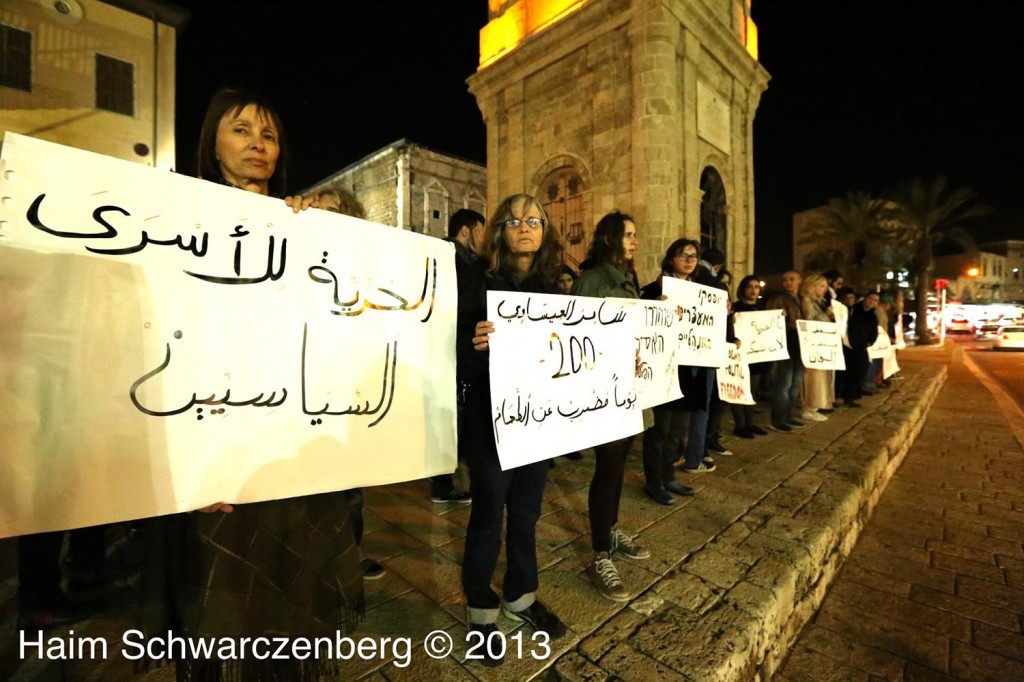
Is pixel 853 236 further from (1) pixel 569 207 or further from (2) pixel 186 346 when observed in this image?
(2) pixel 186 346

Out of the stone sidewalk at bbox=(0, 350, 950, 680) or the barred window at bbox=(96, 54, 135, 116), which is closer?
the stone sidewalk at bbox=(0, 350, 950, 680)

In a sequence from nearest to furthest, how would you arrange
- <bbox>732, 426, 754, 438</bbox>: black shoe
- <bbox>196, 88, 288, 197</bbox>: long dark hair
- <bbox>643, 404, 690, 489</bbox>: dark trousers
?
<bbox>196, 88, 288, 197</bbox>: long dark hair, <bbox>643, 404, 690, 489</bbox>: dark trousers, <bbox>732, 426, 754, 438</bbox>: black shoe

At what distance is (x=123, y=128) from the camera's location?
11.8m

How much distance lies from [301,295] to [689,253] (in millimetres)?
2668

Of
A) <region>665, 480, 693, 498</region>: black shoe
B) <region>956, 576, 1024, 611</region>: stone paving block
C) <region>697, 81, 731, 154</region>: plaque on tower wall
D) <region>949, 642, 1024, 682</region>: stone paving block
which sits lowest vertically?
<region>949, 642, 1024, 682</region>: stone paving block

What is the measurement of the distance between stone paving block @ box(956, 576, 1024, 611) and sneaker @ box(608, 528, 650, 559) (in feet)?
6.19

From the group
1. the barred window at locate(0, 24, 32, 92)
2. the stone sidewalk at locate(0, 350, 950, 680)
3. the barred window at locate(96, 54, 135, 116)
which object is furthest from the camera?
the barred window at locate(96, 54, 135, 116)

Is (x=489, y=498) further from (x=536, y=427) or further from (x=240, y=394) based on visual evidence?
(x=240, y=394)

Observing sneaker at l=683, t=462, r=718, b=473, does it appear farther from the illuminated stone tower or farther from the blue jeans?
the illuminated stone tower

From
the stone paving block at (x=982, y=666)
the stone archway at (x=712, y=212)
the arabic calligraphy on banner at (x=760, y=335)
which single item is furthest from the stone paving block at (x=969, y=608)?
→ the stone archway at (x=712, y=212)

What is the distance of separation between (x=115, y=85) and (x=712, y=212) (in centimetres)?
1589

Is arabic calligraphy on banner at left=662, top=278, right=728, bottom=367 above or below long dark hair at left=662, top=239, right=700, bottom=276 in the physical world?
below

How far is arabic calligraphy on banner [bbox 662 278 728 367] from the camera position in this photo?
121 inches

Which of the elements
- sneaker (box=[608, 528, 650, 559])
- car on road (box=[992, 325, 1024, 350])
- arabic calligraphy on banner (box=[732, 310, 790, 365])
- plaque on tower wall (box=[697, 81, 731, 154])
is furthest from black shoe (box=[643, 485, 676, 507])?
car on road (box=[992, 325, 1024, 350])
